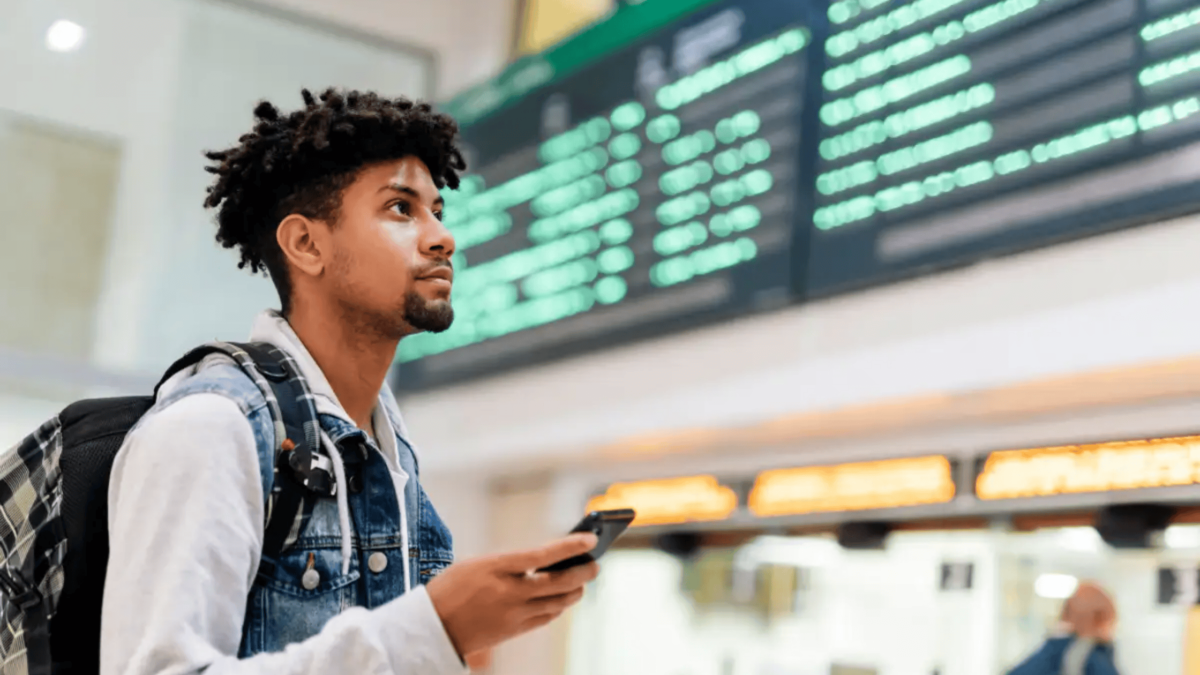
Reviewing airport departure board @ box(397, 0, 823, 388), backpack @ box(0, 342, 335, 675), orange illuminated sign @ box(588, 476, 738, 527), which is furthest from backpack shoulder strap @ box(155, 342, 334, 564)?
orange illuminated sign @ box(588, 476, 738, 527)

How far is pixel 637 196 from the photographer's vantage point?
459 centimetres

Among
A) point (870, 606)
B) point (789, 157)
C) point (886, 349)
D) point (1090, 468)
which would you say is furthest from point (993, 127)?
point (870, 606)

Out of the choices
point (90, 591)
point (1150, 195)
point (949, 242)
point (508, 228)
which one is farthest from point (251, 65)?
point (90, 591)

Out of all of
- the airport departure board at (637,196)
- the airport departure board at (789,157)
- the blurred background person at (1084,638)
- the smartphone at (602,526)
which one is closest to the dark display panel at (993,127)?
the airport departure board at (789,157)

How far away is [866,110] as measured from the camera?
381 cm

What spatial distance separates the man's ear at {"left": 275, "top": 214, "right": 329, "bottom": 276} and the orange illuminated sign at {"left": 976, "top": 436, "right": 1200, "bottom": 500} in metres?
2.57

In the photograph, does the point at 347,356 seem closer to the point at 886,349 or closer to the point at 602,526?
the point at 602,526

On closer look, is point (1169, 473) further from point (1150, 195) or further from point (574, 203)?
point (574, 203)

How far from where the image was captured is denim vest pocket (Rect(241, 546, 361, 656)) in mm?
1127

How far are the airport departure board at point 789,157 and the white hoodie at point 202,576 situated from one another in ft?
8.02

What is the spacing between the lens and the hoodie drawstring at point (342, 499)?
119cm

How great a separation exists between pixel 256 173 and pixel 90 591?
1.72 feet

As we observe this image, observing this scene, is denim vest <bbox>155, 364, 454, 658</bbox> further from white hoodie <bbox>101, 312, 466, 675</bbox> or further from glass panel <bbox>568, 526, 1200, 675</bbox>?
glass panel <bbox>568, 526, 1200, 675</bbox>

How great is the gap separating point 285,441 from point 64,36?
459 cm
